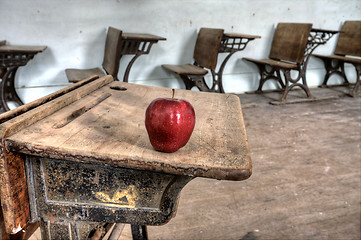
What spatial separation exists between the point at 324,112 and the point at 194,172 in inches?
149

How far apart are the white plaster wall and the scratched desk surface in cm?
312

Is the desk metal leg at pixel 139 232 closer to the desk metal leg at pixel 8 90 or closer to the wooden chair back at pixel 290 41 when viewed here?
the desk metal leg at pixel 8 90

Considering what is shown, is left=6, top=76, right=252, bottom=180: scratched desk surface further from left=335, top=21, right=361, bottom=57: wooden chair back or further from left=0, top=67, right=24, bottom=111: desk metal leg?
left=335, top=21, right=361, bottom=57: wooden chair back

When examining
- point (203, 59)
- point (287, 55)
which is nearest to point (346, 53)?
point (287, 55)

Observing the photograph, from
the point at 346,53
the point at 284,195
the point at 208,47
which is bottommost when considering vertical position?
the point at 284,195

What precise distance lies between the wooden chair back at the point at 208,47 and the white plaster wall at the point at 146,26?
315 mm

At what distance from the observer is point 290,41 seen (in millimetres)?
4375

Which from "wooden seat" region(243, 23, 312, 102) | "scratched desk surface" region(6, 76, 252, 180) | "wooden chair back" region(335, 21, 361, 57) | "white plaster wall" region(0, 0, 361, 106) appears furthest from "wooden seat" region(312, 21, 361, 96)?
"scratched desk surface" region(6, 76, 252, 180)

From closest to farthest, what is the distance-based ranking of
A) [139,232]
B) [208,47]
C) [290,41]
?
[139,232] < [208,47] < [290,41]

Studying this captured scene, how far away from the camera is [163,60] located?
4.40 metres

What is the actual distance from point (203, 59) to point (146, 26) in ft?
3.04

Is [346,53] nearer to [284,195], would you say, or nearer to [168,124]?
[284,195]

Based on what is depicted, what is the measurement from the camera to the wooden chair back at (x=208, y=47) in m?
3.52

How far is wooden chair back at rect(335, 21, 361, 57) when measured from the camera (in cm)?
491
